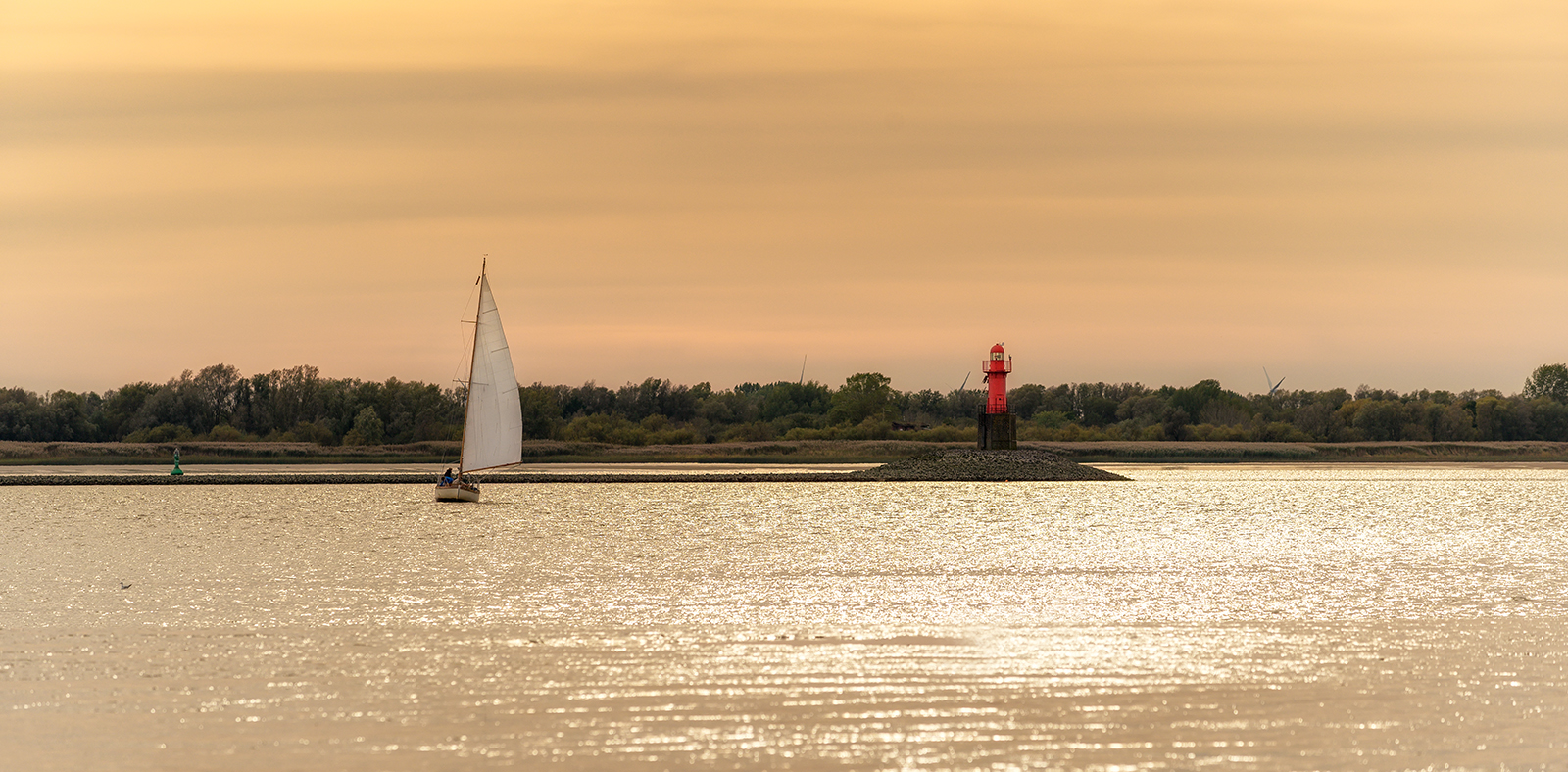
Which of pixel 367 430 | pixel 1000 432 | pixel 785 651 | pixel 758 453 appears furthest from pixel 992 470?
pixel 785 651

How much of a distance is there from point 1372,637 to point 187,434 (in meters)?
120

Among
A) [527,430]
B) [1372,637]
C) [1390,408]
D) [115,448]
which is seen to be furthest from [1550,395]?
[1372,637]

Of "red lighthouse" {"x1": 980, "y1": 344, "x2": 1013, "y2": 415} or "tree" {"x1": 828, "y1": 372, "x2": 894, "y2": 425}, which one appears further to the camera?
"tree" {"x1": 828, "y1": 372, "x2": 894, "y2": 425}

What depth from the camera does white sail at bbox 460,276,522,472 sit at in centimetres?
5741

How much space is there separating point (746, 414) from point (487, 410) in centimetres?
9696

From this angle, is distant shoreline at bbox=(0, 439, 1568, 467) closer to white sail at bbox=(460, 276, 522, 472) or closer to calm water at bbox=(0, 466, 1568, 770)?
white sail at bbox=(460, 276, 522, 472)

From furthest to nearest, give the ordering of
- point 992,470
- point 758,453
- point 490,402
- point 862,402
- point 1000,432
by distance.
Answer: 1. point 862,402
2. point 758,453
3. point 1000,432
4. point 992,470
5. point 490,402

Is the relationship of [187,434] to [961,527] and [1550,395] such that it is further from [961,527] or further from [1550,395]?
[1550,395]

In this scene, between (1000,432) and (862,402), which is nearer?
(1000,432)

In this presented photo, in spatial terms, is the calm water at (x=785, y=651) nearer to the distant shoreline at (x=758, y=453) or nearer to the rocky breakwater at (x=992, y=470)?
the rocky breakwater at (x=992, y=470)

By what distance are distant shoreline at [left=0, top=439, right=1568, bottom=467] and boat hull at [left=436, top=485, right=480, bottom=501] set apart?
52602mm

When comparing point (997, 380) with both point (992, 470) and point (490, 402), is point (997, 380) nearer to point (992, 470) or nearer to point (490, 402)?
point (992, 470)

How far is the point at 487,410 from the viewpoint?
5844cm

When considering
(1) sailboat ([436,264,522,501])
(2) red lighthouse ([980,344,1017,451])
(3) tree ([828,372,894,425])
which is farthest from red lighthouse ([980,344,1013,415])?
(3) tree ([828,372,894,425])
